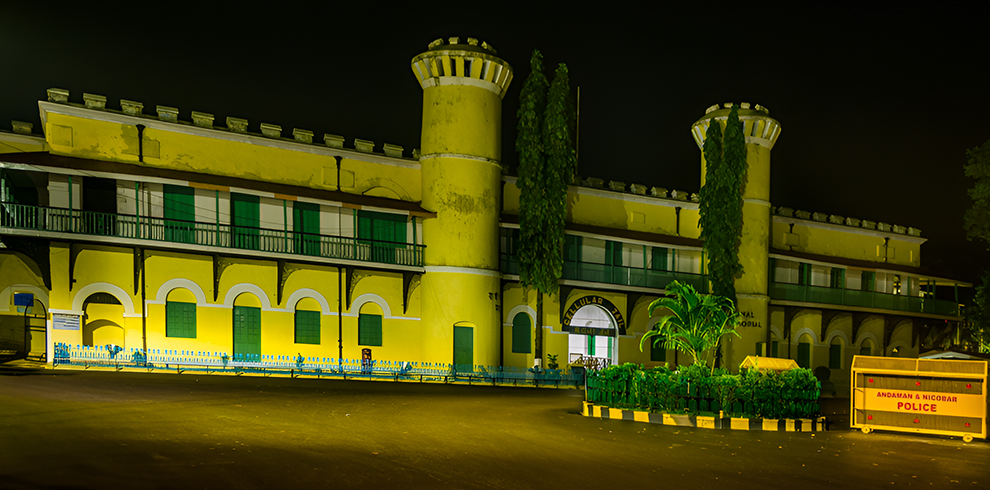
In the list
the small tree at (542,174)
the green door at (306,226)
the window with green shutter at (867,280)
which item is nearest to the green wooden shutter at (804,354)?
the window with green shutter at (867,280)

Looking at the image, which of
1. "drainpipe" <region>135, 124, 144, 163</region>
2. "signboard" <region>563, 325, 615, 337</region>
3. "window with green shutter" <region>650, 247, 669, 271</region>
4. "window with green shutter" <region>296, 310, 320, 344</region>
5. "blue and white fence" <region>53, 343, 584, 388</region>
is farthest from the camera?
"window with green shutter" <region>650, 247, 669, 271</region>

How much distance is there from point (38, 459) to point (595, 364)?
20.6 m

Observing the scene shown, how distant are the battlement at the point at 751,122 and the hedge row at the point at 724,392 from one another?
18459 mm

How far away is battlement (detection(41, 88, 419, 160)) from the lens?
66.8 ft

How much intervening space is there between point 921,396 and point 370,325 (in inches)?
659

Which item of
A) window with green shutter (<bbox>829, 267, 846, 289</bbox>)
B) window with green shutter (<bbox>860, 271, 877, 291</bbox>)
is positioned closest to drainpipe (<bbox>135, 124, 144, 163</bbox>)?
window with green shutter (<bbox>829, 267, 846, 289</bbox>)

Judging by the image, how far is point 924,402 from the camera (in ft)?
40.8

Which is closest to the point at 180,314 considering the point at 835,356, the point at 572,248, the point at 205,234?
the point at 205,234

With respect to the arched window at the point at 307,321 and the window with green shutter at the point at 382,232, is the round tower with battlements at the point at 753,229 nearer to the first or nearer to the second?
the window with green shutter at the point at 382,232

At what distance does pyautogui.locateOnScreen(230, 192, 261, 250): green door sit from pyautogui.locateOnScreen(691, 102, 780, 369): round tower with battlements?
18769 millimetres

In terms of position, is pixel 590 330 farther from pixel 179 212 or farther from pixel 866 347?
pixel 866 347

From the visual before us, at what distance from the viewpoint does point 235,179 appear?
863 inches

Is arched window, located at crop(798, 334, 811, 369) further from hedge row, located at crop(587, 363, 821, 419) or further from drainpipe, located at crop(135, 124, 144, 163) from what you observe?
drainpipe, located at crop(135, 124, 144, 163)

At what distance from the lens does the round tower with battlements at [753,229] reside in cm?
3028
